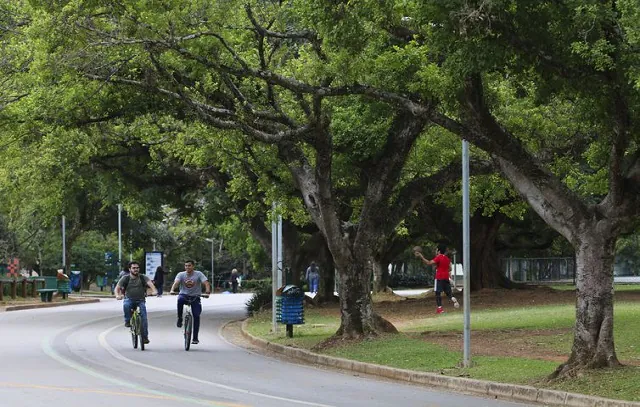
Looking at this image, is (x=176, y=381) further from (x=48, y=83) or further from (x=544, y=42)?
(x=48, y=83)

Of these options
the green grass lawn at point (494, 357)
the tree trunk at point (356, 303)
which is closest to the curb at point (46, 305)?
the green grass lawn at point (494, 357)

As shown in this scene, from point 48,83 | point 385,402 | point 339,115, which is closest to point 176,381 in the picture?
point 385,402

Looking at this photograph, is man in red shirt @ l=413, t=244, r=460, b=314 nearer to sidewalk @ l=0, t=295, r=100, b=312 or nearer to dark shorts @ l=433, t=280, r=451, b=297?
dark shorts @ l=433, t=280, r=451, b=297

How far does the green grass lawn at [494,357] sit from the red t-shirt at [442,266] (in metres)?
1.07

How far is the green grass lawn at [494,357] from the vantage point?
44.5 ft

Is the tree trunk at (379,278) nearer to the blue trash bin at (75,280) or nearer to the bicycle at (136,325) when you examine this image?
the blue trash bin at (75,280)

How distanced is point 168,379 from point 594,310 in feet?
19.4

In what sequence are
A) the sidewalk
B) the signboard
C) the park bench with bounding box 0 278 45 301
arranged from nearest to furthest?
the sidewalk < the park bench with bounding box 0 278 45 301 < the signboard

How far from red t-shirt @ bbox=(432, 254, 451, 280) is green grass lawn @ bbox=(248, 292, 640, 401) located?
1.07 meters

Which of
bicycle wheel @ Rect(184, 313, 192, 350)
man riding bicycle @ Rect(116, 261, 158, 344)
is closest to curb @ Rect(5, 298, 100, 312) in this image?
man riding bicycle @ Rect(116, 261, 158, 344)

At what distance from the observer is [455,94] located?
48.0 ft

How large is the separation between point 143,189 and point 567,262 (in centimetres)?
3300

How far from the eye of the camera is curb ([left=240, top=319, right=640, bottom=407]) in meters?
12.6

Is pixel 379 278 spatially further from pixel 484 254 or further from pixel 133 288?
pixel 133 288
